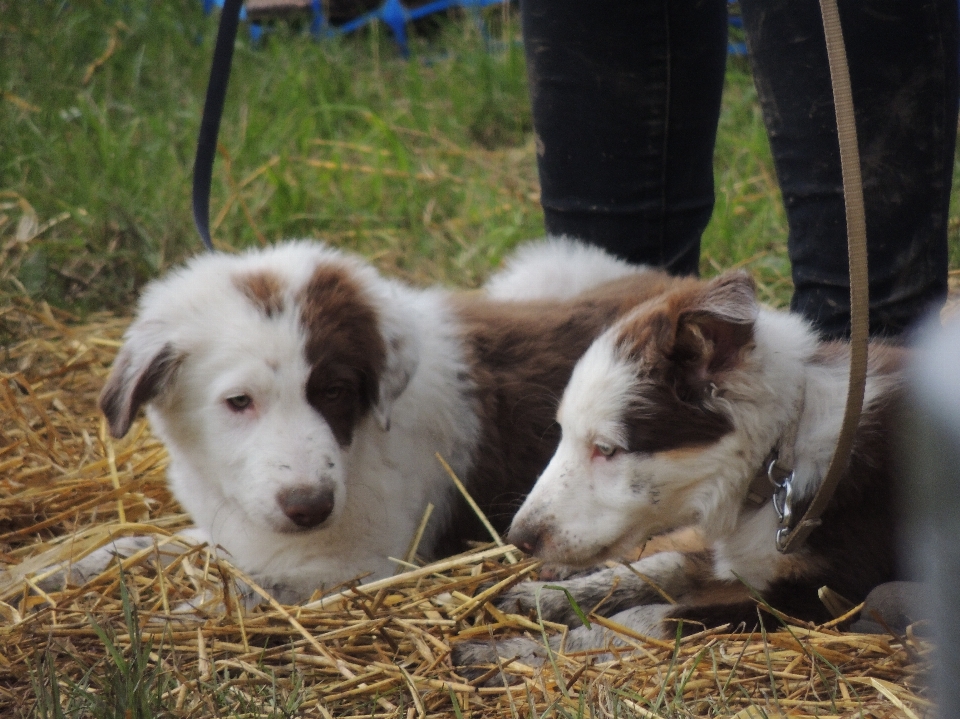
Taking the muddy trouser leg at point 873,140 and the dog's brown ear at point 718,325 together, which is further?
the muddy trouser leg at point 873,140

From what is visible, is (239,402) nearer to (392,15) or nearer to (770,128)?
(770,128)

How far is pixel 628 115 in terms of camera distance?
3.14 meters

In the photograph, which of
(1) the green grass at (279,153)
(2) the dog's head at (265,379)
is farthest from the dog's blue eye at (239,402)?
(1) the green grass at (279,153)

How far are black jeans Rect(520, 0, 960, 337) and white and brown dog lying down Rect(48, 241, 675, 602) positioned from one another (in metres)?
0.39

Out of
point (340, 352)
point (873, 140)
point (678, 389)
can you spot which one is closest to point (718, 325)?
point (678, 389)

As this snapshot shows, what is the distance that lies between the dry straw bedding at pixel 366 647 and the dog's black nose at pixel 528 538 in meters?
0.19

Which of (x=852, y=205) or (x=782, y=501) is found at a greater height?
(x=852, y=205)

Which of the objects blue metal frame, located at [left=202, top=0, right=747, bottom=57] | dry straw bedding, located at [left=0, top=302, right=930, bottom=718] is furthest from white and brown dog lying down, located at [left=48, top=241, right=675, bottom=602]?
blue metal frame, located at [left=202, top=0, right=747, bottom=57]

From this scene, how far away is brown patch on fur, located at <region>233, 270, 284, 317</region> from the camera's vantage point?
2.51 m

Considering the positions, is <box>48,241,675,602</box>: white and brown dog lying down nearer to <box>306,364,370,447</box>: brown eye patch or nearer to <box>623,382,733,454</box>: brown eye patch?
<box>306,364,370,447</box>: brown eye patch

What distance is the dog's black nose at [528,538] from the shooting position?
91.3 inches

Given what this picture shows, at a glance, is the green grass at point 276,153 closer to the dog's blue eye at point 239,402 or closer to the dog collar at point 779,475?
the dog collar at point 779,475

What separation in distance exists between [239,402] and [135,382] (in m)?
0.27

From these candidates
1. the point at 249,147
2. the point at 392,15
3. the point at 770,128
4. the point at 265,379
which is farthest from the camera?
the point at 392,15
